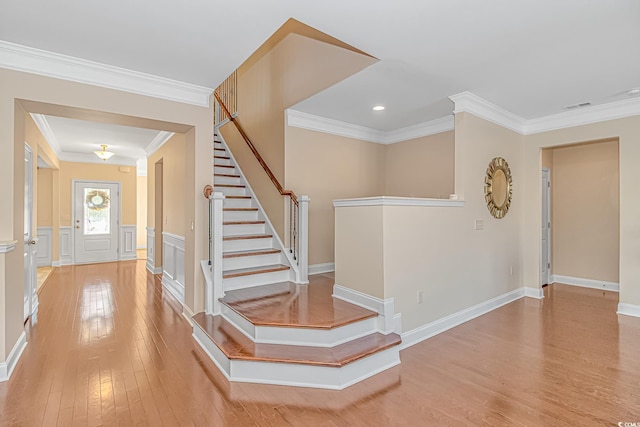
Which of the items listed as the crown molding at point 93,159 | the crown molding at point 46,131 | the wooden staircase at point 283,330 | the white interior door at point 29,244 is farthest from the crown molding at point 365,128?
the crown molding at point 93,159

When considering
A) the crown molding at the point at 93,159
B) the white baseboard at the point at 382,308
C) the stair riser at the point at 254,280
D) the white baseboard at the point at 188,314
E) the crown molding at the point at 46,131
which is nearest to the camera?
the white baseboard at the point at 382,308

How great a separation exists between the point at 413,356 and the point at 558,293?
3656mm

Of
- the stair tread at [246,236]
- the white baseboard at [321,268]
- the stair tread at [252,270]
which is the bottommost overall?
the white baseboard at [321,268]

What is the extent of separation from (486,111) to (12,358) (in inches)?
227

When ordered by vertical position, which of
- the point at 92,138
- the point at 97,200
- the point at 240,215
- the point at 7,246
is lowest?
the point at 7,246

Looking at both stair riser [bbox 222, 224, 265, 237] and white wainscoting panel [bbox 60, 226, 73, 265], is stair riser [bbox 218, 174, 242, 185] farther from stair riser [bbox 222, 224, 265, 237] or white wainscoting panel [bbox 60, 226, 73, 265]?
white wainscoting panel [bbox 60, 226, 73, 265]

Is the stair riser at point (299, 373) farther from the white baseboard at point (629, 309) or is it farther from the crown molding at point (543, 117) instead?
the white baseboard at point (629, 309)

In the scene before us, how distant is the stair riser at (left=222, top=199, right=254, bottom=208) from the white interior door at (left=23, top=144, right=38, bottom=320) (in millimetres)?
2446

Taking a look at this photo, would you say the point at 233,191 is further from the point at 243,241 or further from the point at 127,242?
the point at 127,242

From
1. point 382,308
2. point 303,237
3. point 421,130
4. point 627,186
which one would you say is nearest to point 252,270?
point 303,237

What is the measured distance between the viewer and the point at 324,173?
17.2 feet

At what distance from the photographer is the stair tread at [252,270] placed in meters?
3.95

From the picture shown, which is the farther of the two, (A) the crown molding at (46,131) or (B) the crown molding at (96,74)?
(A) the crown molding at (46,131)

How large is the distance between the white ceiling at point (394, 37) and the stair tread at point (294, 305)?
2388 millimetres
